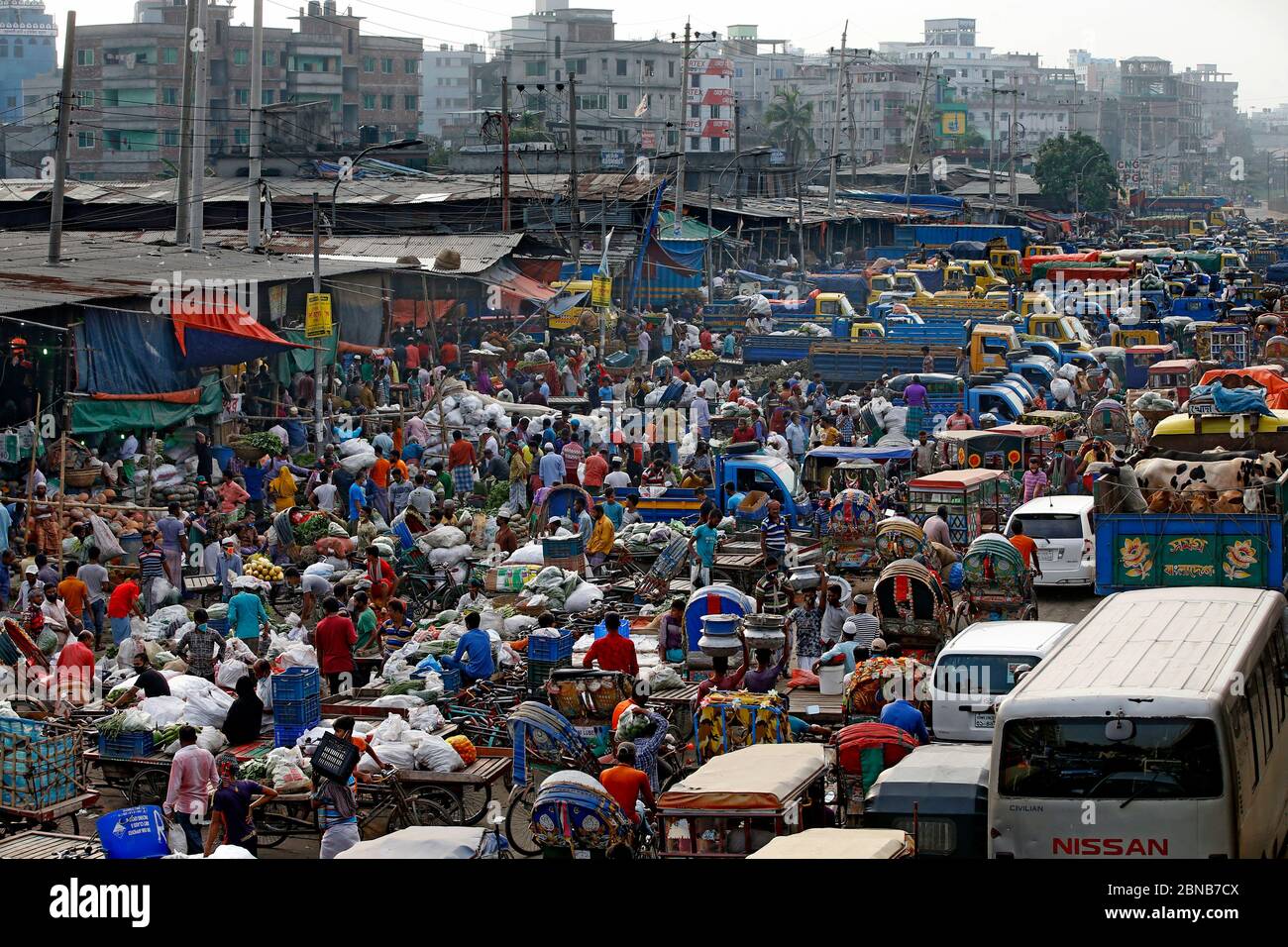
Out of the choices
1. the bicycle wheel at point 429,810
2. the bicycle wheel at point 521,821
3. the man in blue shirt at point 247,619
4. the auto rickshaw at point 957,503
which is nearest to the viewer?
the bicycle wheel at point 521,821

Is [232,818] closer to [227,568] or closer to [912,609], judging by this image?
[912,609]

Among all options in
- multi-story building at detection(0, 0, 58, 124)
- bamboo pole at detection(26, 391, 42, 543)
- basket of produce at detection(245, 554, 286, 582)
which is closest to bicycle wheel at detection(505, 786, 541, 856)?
basket of produce at detection(245, 554, 286, 582)

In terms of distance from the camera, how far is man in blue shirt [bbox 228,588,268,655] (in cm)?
1736

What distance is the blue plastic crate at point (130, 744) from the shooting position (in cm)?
1370

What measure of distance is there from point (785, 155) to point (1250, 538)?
343 feet

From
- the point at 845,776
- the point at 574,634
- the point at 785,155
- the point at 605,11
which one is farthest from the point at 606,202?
the point at 605,11

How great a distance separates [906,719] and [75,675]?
7.52 m

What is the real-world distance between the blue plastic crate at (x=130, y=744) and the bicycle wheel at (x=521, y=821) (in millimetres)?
3055

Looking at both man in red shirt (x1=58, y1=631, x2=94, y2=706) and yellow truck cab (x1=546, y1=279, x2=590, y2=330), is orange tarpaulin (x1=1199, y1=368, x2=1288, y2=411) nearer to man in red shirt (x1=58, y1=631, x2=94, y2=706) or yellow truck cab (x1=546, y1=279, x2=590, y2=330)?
man in red shirt (x1=58, y1=631, x2=94, y2=706)

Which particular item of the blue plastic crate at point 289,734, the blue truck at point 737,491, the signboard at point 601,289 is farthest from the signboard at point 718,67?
the blue plastic crate at point 289,734

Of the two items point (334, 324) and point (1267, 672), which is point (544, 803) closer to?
point (1267, 672)

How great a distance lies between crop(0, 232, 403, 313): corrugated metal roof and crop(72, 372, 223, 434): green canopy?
63.6 inches

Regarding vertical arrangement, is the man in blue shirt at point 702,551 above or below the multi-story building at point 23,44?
below

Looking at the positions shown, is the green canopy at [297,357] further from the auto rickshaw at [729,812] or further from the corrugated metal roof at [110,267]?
the auto rickshaw at [729,812]
